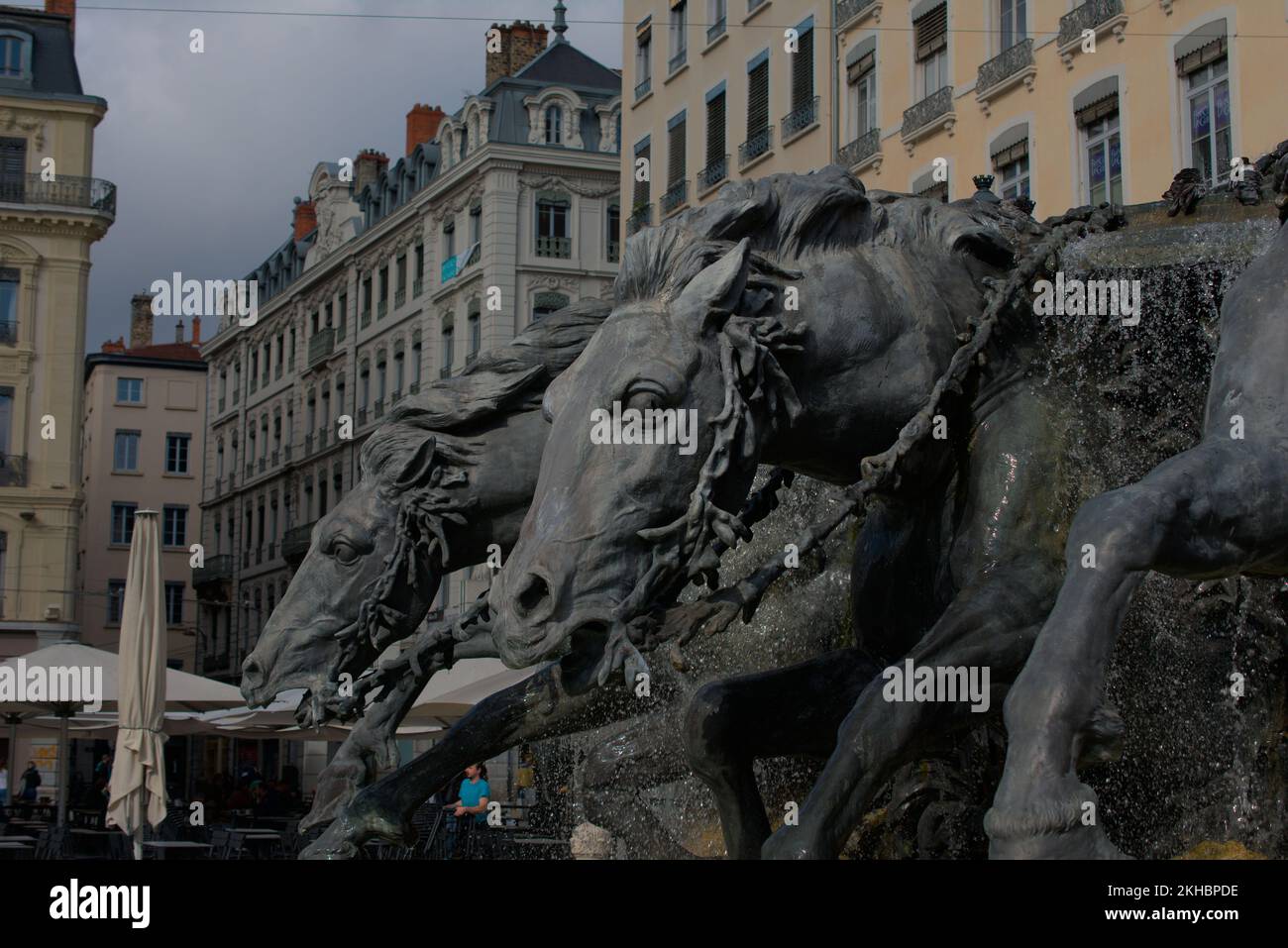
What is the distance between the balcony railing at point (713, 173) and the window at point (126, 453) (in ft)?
136

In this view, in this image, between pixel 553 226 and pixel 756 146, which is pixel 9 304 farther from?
pixel 756 146

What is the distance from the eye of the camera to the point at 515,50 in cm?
6138

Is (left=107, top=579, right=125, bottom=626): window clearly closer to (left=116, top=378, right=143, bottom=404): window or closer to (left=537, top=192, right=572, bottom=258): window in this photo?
(left=116, top=378, right=143, bottom=404): window

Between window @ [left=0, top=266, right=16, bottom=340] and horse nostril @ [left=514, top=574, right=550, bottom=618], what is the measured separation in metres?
49.2

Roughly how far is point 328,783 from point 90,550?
6808 cm

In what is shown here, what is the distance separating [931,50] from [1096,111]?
524 cm

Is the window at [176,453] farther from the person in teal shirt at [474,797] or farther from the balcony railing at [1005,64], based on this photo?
the person in teal shirt at [474,797]

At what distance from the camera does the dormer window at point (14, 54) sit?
53.3 metres

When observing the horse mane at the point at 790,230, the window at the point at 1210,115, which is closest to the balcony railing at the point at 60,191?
the window at the point at 1210,115

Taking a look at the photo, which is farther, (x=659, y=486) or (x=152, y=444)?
(x=152, y=444)

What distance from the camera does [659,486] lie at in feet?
13.3
